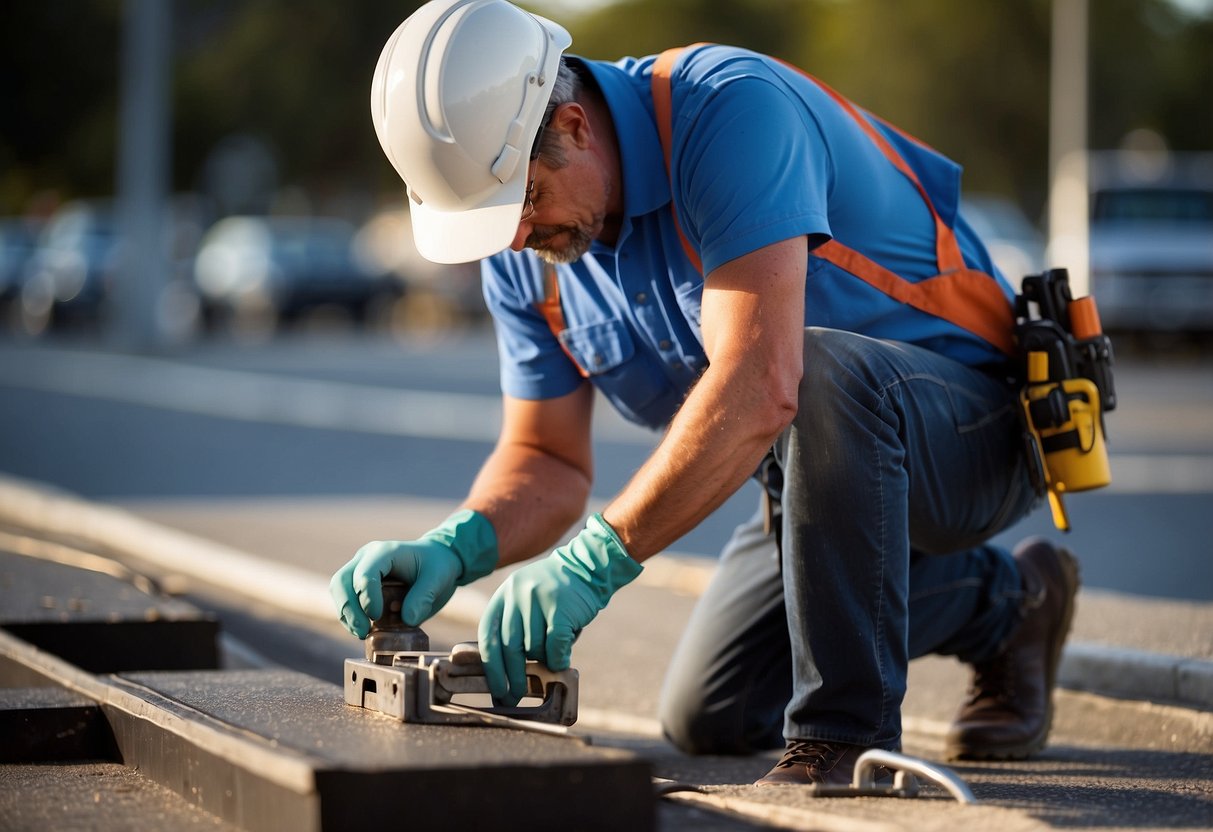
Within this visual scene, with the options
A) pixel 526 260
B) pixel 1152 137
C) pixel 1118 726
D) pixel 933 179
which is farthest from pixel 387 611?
pixel 1152 137

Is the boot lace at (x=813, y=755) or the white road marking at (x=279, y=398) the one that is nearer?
the boot lace at (x=813, y=755)

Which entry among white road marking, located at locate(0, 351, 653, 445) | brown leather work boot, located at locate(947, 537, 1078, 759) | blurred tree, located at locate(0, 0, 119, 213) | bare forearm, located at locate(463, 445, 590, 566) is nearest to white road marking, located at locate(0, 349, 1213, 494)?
white road marking, located at locate(0, 351, 653, 445)

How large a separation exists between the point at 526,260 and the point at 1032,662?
5.01 ft

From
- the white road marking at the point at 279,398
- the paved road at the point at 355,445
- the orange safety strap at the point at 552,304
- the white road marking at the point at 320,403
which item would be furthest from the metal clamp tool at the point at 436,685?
the white road marking at the point at 279,398

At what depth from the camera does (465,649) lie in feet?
9.87

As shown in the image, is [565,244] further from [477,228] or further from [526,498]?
[526,498]

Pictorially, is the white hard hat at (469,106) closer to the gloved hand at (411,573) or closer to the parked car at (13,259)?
the gloved hand at (411,573)

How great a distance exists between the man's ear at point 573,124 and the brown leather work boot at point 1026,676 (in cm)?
158

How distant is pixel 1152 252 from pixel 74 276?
18.7 meters

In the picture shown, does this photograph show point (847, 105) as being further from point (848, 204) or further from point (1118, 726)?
point (1118, 726)

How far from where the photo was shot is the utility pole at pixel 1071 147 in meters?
21.5

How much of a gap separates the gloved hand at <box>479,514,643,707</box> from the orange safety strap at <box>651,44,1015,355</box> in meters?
0.69

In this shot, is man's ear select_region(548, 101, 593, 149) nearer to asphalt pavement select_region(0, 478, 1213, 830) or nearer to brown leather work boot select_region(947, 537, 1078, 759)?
asphalt pavement select_region(0, 478, 1213, 830)

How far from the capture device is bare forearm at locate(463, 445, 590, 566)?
3729 mm
